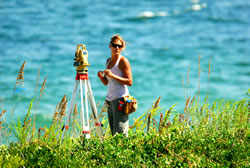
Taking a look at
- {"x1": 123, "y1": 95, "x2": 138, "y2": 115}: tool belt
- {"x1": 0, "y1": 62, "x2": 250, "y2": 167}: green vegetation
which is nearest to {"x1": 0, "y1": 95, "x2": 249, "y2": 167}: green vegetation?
{"x1": 0, "y1": 62, "x2": 250, "y2": 167}: green vegetation

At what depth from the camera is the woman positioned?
519cm

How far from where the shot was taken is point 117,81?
518cm

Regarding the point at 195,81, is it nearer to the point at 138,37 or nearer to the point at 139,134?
the point at 138,37

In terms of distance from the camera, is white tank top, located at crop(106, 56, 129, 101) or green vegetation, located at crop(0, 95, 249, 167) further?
white tank top, located at crop(106, 56, 129, 101)

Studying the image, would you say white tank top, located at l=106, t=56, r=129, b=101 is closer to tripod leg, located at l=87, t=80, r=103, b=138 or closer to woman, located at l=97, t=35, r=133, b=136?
woman, located at l=97, t=35, r=133, b=136

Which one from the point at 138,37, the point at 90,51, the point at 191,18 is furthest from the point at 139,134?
the point at 191,18

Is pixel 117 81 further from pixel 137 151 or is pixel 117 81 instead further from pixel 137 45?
pixel 137 45

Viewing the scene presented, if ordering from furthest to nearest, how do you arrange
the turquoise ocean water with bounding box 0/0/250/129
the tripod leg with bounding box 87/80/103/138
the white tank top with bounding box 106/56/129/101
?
the turquoise ocean water with bounding box 0/0/250/129
the white tank top with bounding box 106/56/129/101
the tripod leg with bounding box 87/80/103/138

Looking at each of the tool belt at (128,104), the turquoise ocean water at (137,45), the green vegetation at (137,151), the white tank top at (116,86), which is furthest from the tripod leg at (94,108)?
the turquoise ocean water at (137,45)

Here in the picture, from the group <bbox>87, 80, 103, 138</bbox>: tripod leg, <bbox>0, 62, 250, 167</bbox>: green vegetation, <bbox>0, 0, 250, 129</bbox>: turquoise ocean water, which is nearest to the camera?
<bbox>0, 62, 250, 167</bbox>: green vegetation

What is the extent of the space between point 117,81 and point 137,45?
16.5m

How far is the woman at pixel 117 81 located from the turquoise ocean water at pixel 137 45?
6.58 metres

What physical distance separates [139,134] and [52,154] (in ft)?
4.93

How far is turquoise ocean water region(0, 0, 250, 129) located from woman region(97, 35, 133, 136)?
259 inches
